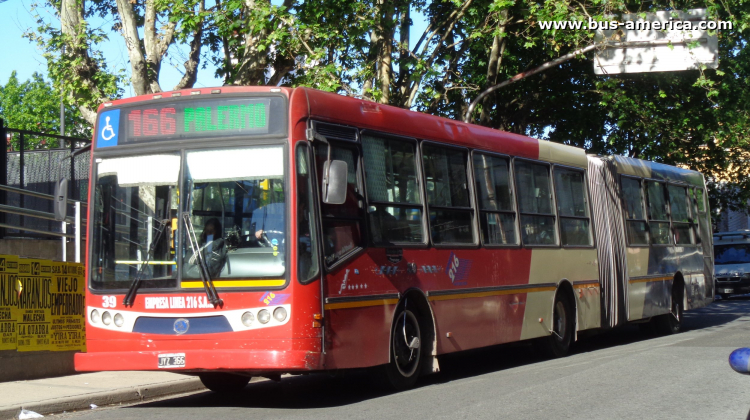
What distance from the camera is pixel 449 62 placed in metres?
20.3

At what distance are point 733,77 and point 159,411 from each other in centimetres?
2196

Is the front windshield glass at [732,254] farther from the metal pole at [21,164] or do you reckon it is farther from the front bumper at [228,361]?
the front bumper at [228,361]

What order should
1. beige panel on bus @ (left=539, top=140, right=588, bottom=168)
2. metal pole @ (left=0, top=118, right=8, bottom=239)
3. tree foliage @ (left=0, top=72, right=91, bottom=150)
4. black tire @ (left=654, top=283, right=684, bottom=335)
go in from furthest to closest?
tree foliage @ (left=0, top=72, right=91, bottom=150) < black tire @ (left=654, top=283, right=684, bottom=335) < beige panel on bus @ (left=539, top=140, right=588, bottom=168) < metal pole @ (left=0, top=118, right=8, bottom=239)

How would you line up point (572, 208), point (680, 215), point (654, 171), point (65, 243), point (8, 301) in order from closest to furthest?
point (8, 301)
point (65, 243)
point (572, 208)
point (654, 171)
point (680, 215)

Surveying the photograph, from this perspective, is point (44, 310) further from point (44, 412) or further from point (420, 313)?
point (420, 313)

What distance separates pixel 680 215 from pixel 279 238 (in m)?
12.4

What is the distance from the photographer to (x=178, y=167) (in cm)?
852

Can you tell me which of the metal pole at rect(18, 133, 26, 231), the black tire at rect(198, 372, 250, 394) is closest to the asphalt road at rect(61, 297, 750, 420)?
the black tire at rect(198, 372, 250, 394)

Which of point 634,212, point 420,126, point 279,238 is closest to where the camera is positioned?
point 279,238

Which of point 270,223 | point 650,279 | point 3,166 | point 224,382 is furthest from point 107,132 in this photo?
point 650,279

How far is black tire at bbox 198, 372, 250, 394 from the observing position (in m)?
10.0

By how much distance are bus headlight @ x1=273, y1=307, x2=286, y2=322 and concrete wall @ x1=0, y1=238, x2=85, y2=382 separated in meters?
4.28

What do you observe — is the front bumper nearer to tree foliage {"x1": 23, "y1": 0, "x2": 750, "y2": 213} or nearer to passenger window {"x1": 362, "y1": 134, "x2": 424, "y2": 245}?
passenger window {"x1": 362, "y1": 134, "x2": 424, "y2": 245}

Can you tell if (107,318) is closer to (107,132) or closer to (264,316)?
(264,316)
